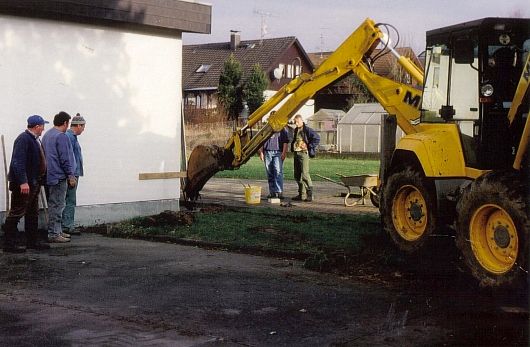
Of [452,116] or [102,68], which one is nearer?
[452,116]

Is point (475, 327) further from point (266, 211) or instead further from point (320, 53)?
point (320, 53)

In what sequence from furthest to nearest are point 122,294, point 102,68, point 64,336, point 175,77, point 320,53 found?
point 320,53 < point 175,77 < point 102,68 < point 122,294 < point 64,336

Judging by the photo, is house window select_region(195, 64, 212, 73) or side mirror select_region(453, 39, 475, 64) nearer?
side mirror select_region(453, 39, 475, 64)

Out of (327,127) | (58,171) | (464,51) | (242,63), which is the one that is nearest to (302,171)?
(58,171)

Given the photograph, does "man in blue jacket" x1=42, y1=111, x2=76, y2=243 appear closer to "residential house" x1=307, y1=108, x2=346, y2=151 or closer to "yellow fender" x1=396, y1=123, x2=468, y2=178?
"yellow fender" x1=396, y1=123, x2=468, y2=178

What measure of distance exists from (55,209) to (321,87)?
4.84 m

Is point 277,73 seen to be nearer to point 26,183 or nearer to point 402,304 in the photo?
point 26,183

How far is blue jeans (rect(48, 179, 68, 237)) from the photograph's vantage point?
11.6 m

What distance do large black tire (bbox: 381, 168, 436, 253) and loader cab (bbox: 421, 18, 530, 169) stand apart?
2.41ft

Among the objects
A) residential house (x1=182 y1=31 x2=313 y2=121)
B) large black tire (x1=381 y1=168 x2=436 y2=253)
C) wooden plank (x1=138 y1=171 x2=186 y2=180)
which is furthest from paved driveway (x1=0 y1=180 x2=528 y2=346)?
residential house (x1=182 y1=31 x2=313 y2=121)

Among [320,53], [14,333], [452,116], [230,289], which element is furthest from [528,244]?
[320,53]

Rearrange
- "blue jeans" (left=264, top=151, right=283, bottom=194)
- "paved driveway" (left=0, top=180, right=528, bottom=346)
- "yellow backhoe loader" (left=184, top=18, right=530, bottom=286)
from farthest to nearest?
"blue jeans" (left=264, top=151, right=283, bottom=194) → "yellow backhoe loader" (left=184, top=18, right=530, bottom=286) → "paved driveway" (left=0, top=180, right=528, bottom=346)

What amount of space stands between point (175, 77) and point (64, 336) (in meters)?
8.78

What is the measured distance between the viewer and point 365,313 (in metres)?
7.23
